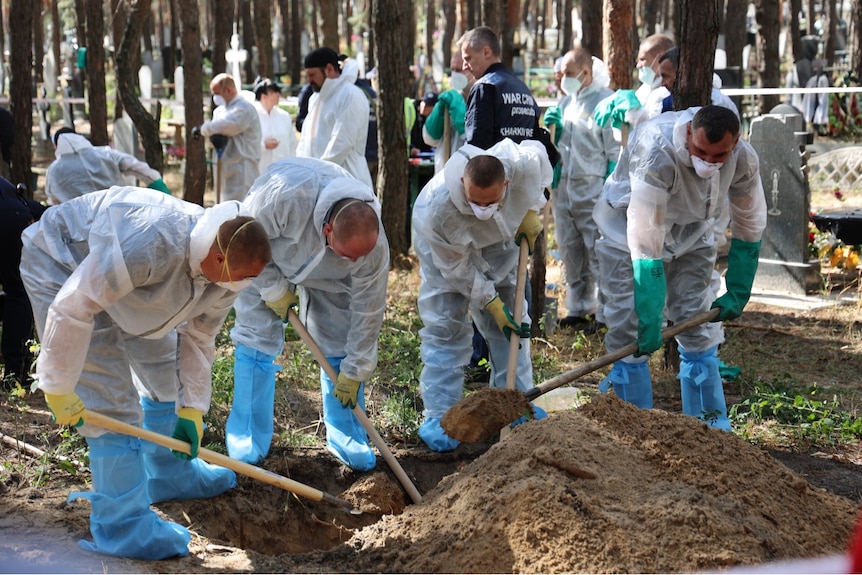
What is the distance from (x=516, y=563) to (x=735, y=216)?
2.56 meters

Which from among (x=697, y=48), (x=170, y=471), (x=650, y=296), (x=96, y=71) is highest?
(x=96, y=71)

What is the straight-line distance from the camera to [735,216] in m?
5.11

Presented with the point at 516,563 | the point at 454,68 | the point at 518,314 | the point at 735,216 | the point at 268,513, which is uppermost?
the point at 454,68

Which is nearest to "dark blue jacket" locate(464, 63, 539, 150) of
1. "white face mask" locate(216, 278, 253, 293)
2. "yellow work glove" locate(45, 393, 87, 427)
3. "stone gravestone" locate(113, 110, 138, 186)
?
"white face mask" locate(216, 278, 253, 293)

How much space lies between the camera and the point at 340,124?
8.02 metres

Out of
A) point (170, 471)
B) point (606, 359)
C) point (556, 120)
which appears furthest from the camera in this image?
point (556, 120)

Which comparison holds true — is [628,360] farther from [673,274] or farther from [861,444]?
[861,444]

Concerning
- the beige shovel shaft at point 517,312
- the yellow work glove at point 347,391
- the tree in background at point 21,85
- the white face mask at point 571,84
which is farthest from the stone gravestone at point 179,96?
the yellow work glove at point 347,391

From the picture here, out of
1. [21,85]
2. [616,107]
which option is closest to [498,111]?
[616,107]

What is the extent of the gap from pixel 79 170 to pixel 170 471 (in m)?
3.05

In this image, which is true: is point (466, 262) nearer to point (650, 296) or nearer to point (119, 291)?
point (650, 296)

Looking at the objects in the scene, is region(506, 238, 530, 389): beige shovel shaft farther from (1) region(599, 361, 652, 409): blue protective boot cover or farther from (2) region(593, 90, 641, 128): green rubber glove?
(2) region(593, 90, 641, 128): green rubber glove

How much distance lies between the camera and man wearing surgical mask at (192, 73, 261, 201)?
32.0 ft

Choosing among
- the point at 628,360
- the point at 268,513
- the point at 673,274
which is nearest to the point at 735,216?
the point at 673,274
